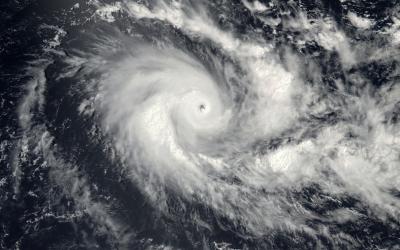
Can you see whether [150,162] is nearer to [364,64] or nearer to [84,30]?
[84,30]

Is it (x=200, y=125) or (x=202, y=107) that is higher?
(x=202, y=107)

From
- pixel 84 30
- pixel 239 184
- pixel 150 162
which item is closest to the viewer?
pixel 84 30

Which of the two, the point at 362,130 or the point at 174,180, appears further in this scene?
the point at 174,180

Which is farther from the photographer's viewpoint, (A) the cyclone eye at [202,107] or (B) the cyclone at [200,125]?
(A) the cyclone eye at [202,107]

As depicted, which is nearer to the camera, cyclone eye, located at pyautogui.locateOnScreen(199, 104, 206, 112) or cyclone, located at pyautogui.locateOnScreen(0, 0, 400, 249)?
cyclone, located at pyautogui.locateOnScreen(0, 0, 400, 249)

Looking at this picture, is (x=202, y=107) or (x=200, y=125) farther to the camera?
(x=200, y=125)

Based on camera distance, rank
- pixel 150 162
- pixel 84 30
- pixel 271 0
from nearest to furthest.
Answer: pixel 271 0
pixel 84 30
pixel 150 162

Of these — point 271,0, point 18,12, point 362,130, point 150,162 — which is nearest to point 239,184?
point 150,162

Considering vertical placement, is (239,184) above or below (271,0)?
below
